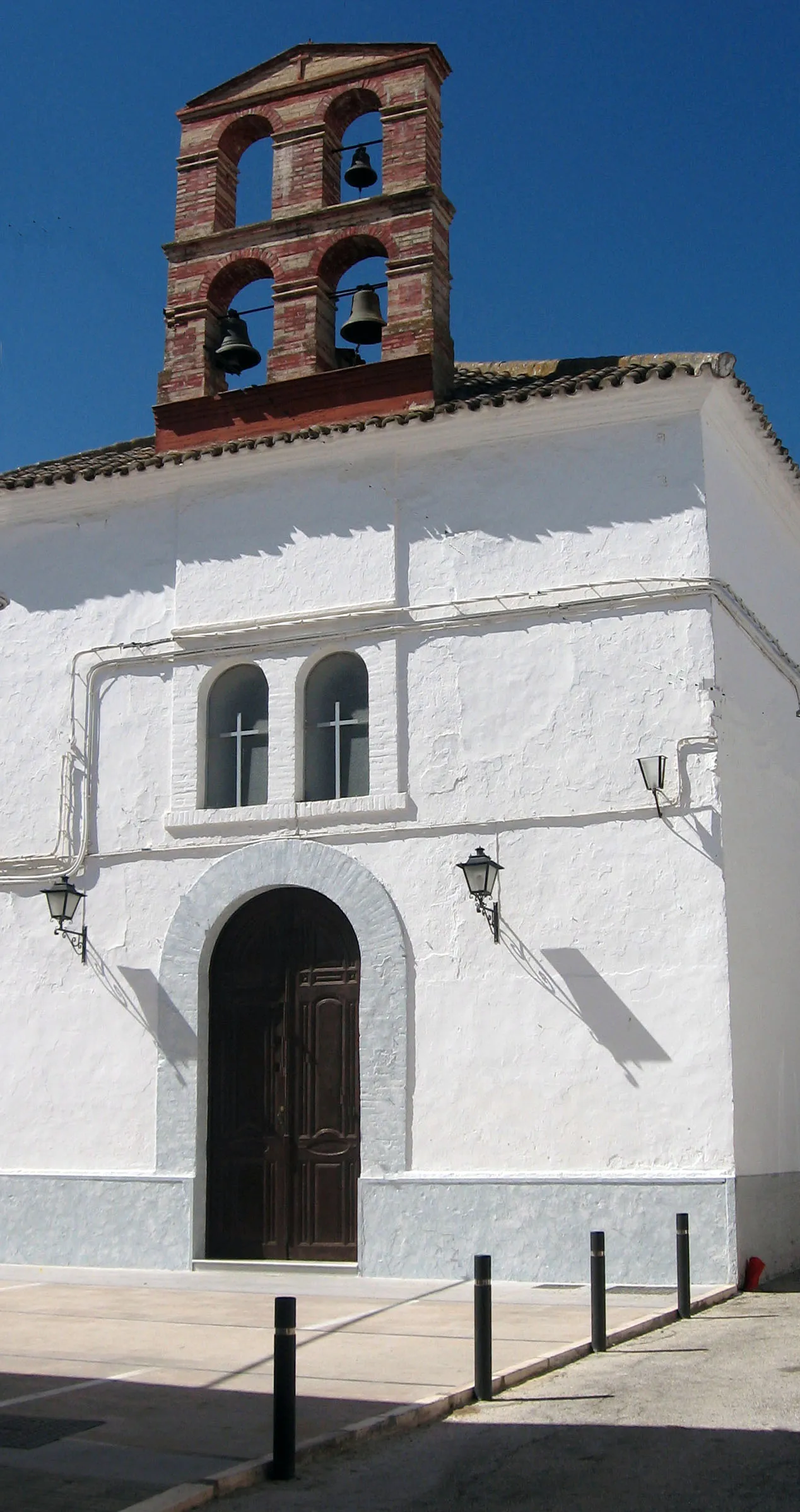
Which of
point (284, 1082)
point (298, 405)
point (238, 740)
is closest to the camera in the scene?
point (284, 1082)

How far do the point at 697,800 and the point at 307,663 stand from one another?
3515 mm

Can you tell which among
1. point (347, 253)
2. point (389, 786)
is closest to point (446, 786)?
point (389, 786)

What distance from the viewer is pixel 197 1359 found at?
26.2 ft

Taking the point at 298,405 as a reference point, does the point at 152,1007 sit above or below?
below

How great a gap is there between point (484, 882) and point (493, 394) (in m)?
4.05

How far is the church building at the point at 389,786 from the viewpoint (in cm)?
1095

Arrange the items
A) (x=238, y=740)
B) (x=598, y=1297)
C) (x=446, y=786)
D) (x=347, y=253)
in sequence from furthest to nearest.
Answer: (x=347, y=253) → (x=238, y=740) → (x=446, y=786) → (x=598, y=1297)

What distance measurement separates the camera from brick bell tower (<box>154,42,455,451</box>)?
12945 millimetres

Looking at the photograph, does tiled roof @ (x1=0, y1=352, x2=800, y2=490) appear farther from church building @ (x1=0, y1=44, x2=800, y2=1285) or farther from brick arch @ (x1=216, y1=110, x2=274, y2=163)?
brick arch @ (x1=216, y1=110, x2=274, y2=163)

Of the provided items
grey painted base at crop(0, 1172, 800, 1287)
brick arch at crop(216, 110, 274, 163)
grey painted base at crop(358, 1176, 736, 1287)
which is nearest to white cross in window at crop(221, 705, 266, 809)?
grey painted base at crop(0, 1172, 800, 1287)

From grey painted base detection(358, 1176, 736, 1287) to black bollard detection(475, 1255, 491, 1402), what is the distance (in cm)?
377

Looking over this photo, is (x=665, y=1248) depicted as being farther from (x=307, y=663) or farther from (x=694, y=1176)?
(x=307, y=663)

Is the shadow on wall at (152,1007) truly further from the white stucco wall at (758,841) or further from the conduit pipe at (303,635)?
the white stucco wall at (758,841)

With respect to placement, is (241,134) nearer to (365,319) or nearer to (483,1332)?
(365,319)
